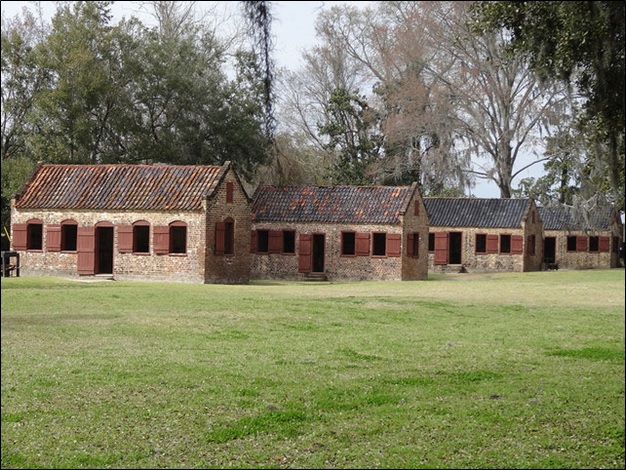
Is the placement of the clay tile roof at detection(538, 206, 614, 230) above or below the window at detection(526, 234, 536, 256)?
above

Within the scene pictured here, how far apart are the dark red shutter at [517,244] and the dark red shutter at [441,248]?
10.3 ft

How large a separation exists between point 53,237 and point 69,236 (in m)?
1.27

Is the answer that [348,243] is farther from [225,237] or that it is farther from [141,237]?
[141,237]

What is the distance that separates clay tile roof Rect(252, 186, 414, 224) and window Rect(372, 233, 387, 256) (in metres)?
0.69

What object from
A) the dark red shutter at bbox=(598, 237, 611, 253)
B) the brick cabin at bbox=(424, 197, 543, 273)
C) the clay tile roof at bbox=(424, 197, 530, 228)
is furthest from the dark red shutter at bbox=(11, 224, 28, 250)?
the dark red shutter at bbox=(598, 237, 611, 253)

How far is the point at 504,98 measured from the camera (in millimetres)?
19359

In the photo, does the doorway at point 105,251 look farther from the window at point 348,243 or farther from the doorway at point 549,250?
the doorway at point 549,250

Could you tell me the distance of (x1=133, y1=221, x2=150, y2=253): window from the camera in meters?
31.8

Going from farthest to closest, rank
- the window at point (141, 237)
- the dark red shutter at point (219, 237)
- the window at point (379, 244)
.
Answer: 1. the window at point (379, 244)
2. the window at point (141, 237)
3. the dark red shutter at point (219, 237)

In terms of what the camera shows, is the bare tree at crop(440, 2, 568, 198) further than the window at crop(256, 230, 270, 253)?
No

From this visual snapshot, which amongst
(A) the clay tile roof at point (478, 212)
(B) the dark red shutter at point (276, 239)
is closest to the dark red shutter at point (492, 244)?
(A) the clay tile roof at point (478, 212)

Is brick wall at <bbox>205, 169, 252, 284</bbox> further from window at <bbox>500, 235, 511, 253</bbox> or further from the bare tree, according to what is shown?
window at <bbox>500, 235, 511, 253</bbox>

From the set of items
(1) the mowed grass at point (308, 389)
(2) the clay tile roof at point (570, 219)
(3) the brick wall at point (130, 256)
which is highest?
(2) the clay tile roof at point (570, 219)

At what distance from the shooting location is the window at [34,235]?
108 ft
